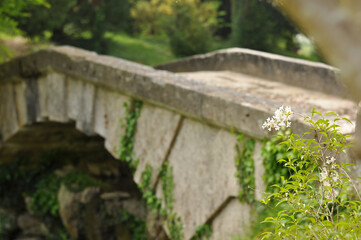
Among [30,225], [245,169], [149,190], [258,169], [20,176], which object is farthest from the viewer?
[20,176]

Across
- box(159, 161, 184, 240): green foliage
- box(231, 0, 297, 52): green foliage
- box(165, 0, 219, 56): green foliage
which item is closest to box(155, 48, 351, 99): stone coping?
box(159, 161, 184, 240): green foliage

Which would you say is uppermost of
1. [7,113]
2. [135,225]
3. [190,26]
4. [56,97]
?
[190,26]

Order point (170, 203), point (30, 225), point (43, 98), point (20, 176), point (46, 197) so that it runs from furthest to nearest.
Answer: point (20, 176) < point (30, 225) < point (46, 197) < point (43, 98) < point (170, 203)

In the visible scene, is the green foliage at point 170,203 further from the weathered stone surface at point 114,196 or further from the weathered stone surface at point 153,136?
the weathered stone surface at point 114,196

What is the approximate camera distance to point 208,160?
4.01 metres

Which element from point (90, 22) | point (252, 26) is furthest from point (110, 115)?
point (90, 22)

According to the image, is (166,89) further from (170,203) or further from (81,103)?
(81,103)

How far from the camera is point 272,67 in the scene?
6.14m

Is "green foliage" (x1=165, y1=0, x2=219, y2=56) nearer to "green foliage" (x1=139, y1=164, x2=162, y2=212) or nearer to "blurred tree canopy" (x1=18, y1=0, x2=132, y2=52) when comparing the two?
"blurred tree canopy" (x1=18, y1=0, x2=132, y2=52)

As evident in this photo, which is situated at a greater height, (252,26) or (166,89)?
(166,89)

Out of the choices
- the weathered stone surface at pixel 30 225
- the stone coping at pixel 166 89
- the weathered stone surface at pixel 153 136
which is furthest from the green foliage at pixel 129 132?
the weathered stone surface at pixel 30 225

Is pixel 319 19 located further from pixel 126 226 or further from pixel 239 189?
pixel 126 226

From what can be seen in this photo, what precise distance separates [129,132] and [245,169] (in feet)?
5.48

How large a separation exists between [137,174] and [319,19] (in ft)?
14.0
